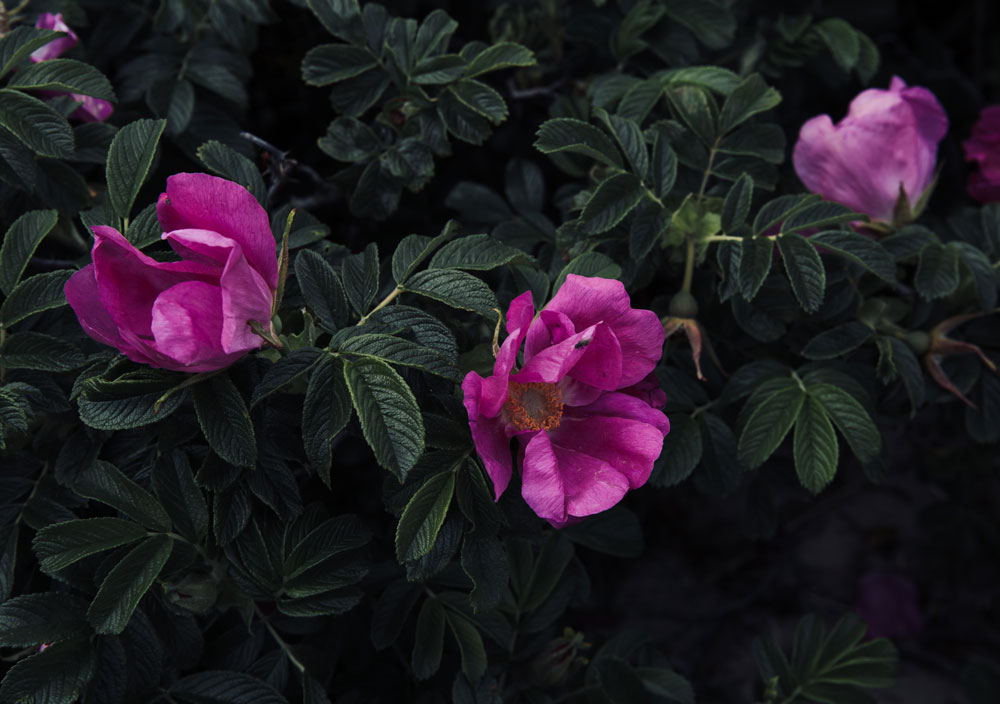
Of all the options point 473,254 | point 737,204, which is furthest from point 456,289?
point 737,204

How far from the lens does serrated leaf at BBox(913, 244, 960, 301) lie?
1087mm

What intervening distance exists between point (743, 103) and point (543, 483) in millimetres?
631

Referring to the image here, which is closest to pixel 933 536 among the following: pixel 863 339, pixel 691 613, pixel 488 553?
pixel 691 613

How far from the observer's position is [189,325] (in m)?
0.70

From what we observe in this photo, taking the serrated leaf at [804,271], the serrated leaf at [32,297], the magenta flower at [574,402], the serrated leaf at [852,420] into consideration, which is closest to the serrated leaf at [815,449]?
the serrated leaf at [852,420]

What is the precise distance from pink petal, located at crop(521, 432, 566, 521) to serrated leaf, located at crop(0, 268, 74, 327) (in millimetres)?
516

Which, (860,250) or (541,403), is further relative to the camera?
(860,250)

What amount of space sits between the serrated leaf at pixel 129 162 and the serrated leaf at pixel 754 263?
2.14 feet

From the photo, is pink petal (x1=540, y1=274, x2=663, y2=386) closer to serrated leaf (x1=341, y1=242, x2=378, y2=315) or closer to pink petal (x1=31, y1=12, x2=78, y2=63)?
serrated leaf (x1=341, y1=242, x2=378, y2=315)

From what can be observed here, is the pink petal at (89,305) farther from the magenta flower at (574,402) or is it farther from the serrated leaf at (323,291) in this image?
the magenta flower at (574,402)

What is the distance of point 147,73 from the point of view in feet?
4.19

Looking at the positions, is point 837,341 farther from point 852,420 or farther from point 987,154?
point 987,154

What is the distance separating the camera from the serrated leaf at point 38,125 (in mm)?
949

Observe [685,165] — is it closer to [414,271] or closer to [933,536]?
[414,271]
